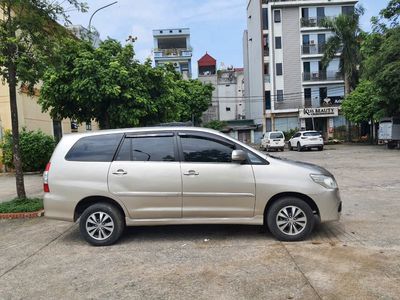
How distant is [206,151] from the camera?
259 inches

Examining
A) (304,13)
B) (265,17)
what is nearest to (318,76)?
(304,13)

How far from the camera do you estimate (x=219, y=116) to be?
67250mm

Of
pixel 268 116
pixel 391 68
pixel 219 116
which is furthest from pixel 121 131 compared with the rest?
pixel 219 116

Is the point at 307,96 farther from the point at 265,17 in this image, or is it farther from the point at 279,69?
the point at 265,17

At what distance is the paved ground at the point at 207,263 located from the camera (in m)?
4.62

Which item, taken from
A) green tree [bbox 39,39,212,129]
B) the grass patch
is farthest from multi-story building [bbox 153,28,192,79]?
the grass patch

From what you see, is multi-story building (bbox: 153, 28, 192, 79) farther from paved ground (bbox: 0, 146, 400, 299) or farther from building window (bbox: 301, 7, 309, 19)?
paved ground (bbox: 0, 146, 400, 299)

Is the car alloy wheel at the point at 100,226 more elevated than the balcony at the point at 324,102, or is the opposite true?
A: the balcony at the point at 324,102

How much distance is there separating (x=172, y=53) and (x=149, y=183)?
56.8m

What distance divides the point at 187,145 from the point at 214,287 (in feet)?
8.40

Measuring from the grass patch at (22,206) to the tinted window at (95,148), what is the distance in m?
3.42

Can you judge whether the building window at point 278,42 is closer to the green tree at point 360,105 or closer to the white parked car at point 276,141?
the green tree at point 360,105

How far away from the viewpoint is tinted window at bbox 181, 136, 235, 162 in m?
6.53

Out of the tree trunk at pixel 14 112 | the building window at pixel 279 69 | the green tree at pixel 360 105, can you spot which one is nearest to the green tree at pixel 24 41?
the tree trunk at pixel 14 112
